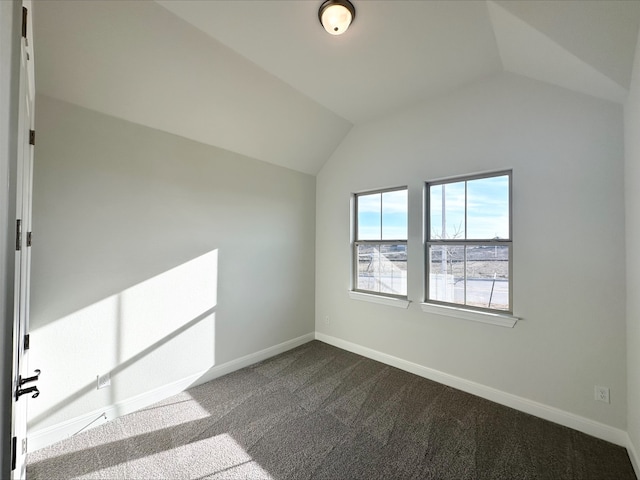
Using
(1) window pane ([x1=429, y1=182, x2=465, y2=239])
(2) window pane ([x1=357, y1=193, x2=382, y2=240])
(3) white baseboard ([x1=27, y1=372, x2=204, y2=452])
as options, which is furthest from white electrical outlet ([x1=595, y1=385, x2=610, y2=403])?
(3) white baseboard ([x1=27, y1=372, x2=204, y2=452])

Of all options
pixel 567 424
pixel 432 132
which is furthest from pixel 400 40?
pixel 567 424

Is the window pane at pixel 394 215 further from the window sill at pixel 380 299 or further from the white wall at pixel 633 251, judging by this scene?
the white wall at pixel 633 251

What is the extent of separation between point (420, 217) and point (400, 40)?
66.0 inches

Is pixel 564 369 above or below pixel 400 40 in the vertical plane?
below

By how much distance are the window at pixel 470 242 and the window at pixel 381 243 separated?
1.15 ft

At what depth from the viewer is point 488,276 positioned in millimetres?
2648

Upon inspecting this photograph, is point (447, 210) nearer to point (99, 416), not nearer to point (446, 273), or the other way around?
point (446, 273)

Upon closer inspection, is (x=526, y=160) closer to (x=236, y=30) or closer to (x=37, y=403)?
(x=236, y=30)

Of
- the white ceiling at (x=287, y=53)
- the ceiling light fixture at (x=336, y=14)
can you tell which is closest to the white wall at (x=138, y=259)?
the white ceiling at (x=287, y=53)

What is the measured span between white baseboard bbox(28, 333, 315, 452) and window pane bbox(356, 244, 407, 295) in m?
1.58

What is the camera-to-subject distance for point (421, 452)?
1.93 m

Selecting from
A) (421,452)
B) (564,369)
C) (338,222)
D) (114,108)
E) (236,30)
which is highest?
(236,30)

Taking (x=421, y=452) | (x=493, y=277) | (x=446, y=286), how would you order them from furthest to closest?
(x=446, y=286) < (x=493, y=277) < (x=421, y=452)

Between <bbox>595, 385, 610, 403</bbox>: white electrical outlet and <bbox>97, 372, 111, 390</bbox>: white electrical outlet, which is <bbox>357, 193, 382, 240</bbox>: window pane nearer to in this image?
<bbox>595, 385, 610, 403</bbox>: white electrical outlet
